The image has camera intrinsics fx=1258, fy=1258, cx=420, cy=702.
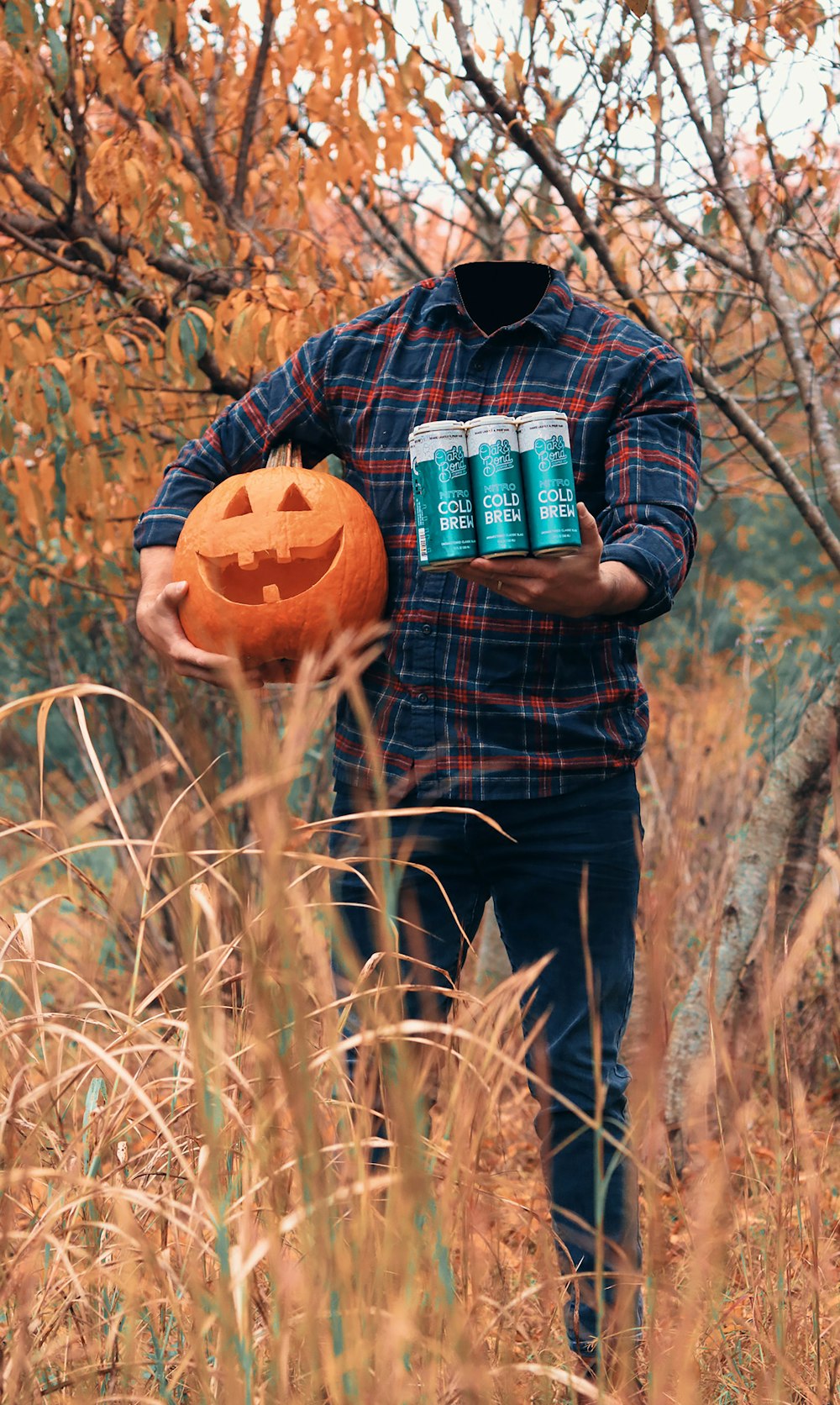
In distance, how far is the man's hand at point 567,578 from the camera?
161cm

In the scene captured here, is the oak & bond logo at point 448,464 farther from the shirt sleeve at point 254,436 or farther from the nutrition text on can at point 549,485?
the shirt sleeve at point 254,436

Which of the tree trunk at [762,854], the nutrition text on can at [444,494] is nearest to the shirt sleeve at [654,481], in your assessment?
the nutrition text on can at [444,494]

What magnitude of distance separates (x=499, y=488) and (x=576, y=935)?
711mm

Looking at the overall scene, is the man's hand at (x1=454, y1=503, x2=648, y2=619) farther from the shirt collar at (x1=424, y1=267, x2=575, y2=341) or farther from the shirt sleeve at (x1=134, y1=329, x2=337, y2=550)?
the shirt sleeve at (x1=134, y1=329, x2=337, y2=550)

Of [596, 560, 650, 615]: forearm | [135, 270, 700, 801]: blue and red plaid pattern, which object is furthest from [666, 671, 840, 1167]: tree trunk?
[596, 560, 650, 615]: forearm

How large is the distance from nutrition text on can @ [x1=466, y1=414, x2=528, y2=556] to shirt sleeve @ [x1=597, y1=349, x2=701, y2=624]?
7.5 inches

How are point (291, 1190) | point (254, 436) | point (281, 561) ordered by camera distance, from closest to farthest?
point (291, 1190)
point (281, 561)
point (254, 436)

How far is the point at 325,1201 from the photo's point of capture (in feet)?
2.80

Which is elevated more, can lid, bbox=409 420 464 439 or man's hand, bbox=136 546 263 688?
can lid, bbox=409 420 464 439

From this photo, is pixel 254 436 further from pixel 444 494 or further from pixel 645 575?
pixel 645 575

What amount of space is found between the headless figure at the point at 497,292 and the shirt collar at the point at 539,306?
1.1 inches

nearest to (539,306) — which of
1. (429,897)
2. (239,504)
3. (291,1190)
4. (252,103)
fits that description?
(239,504)

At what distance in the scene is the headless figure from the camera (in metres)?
2.11

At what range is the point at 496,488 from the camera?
1.60 metres
